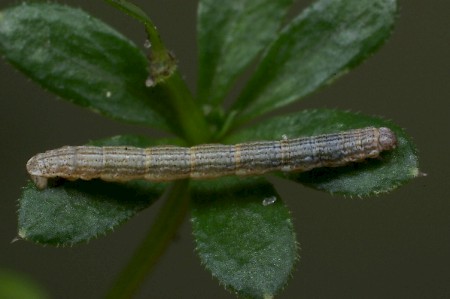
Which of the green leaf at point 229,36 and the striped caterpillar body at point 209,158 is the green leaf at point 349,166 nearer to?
the striped caterpillar body at point 209,158

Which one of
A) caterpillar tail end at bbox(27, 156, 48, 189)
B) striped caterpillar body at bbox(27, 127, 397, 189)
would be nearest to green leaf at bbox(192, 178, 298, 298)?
striped caterpillar body at bbox(27, 127, 397, 189)

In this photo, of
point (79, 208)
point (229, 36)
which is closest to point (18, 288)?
point (79, 208)

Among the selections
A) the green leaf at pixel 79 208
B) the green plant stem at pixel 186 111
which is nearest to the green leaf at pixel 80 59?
the green plant stem at pixel 186 111

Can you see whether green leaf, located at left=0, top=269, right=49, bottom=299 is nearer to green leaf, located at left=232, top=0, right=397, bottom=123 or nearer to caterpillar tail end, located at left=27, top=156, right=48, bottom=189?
caterpillar tail end, located at left=27, top=156, right=48, bottom=189

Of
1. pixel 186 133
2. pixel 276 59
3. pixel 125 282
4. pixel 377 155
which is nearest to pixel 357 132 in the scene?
pixel 377 155

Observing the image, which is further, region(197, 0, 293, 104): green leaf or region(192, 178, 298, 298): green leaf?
region(197, 0, 293, 104): green leaf

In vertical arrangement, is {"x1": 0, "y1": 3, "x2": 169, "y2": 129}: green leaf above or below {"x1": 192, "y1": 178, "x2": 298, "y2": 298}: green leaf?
above

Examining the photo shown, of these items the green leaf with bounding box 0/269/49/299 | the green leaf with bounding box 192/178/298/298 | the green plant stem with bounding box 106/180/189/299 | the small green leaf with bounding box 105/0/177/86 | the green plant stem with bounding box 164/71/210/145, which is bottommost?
the green leaf with bounding box 0/269/49/299
